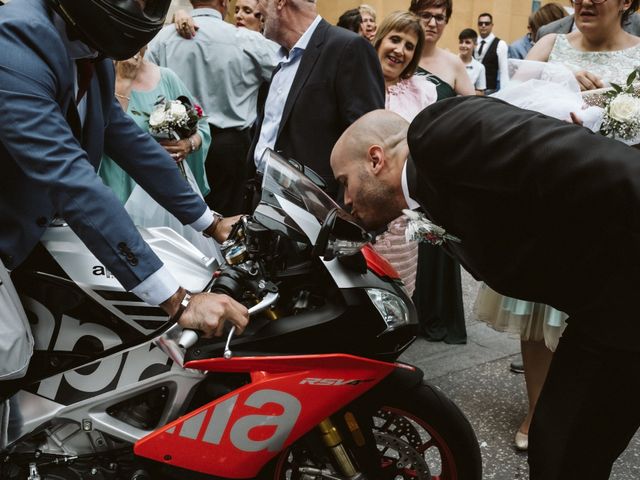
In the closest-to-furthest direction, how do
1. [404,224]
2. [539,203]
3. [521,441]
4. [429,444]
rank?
[539,203]
[429,444]
[521,441]
[404,224]

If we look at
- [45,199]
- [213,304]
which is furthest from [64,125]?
[213,304]

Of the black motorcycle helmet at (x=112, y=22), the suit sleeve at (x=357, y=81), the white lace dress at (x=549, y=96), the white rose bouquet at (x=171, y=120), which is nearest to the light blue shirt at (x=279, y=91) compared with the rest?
the suit sleeve at (x=357, y=81)

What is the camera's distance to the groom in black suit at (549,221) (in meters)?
1.62

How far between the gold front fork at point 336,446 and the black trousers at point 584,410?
23.4 inches

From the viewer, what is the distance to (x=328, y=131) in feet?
11.6

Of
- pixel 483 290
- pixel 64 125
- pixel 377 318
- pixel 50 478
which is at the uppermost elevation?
pixel 64 125

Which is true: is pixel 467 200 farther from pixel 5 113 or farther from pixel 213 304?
pixel 5 113

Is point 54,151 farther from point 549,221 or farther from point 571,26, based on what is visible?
point 571,26

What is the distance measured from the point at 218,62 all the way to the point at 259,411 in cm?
295

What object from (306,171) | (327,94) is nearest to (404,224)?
(327,94)

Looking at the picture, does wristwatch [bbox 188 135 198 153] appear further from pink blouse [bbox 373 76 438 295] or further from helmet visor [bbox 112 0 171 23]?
helmet visor [bbox 112 0 171 23]

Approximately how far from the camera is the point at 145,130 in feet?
11.6

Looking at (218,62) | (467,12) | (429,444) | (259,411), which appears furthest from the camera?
(467,12)

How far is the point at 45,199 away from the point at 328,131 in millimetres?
1723
